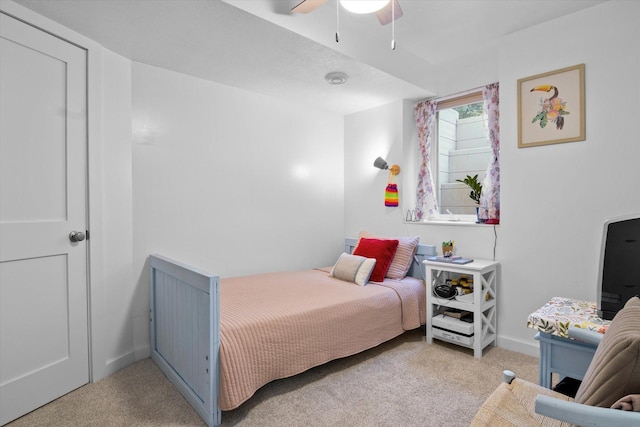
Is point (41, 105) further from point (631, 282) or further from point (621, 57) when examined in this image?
point (621, 57)

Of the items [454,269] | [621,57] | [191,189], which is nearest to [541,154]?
[621,57]

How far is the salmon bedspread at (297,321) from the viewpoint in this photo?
6.09ft

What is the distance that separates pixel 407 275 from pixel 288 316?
5.45 feet

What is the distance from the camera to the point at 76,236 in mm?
2133

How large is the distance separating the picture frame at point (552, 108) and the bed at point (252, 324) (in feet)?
5.13

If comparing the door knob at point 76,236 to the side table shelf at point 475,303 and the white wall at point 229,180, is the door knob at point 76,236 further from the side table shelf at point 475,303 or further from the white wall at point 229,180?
the side table shelf at point 475,303

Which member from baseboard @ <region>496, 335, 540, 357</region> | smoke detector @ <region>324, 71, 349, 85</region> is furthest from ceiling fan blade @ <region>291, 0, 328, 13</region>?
baseboard @ <region>496, 335, 540, 357</region>

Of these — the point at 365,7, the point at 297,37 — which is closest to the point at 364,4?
the point at 365,7

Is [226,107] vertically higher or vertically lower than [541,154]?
higher

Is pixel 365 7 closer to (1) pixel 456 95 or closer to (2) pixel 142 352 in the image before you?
(1) pixel 456 95

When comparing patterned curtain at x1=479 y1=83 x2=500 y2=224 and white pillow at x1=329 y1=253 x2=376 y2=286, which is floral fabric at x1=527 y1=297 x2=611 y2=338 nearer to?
patterned curtain at x1=479 y1=83 x2=500 y2=224

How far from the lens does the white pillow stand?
116 inches

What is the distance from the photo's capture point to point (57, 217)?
2064mm

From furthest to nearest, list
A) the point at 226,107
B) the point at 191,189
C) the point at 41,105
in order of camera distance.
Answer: the point at 226,107 → the point at 191,189 → the point at 41,105
